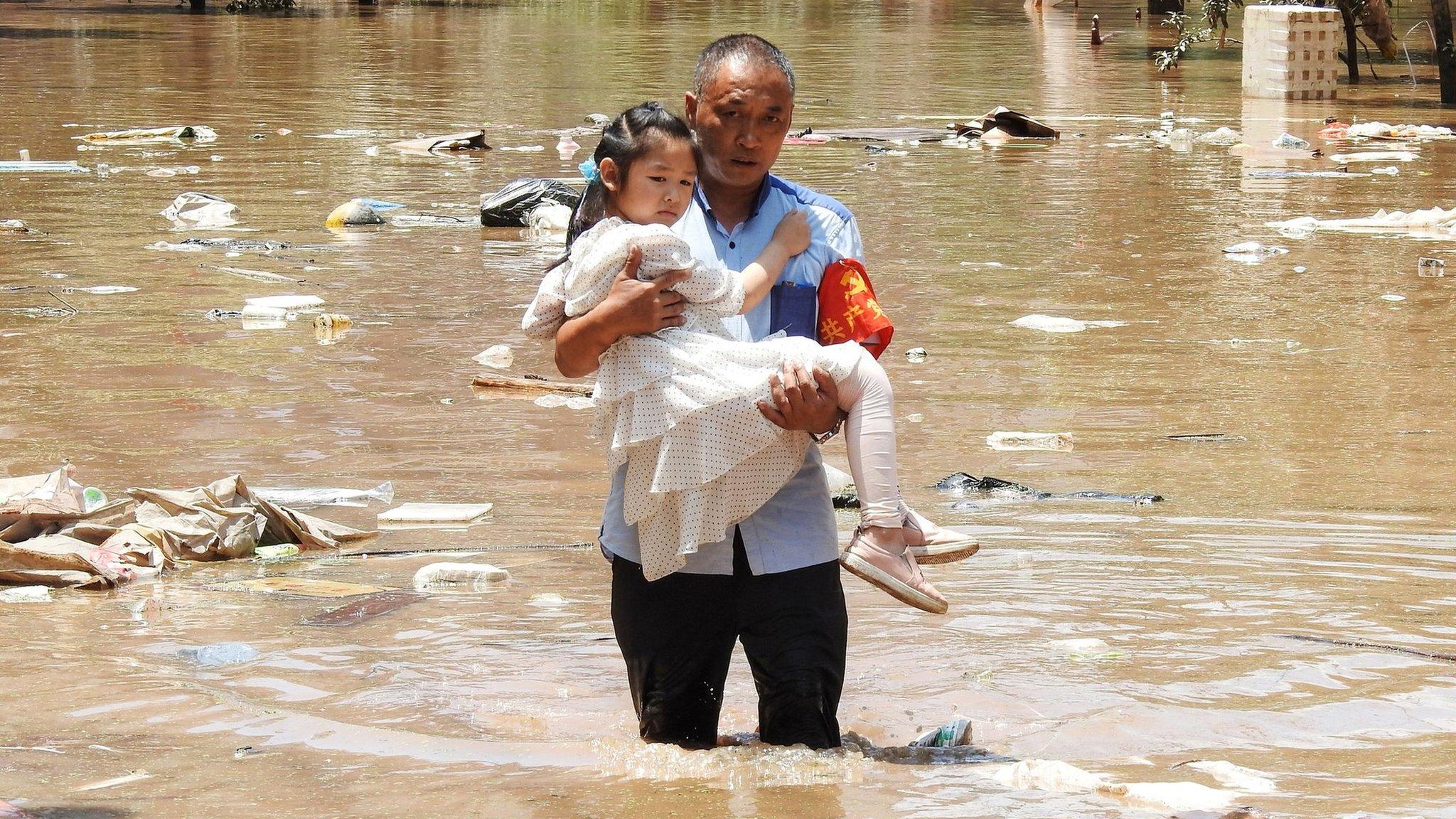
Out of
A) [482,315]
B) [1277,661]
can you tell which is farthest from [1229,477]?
[482,315]

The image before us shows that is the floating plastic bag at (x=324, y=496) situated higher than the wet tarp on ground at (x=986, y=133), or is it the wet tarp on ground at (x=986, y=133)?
the wet tarp on ground at (x=986, y=133)

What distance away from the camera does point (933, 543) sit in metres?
3.19

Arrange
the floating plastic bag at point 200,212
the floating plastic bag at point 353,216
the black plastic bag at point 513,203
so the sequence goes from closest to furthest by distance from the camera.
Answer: the floating plastic bag at point 200,212 → the floating plastic bag at point 353,216 → the black plastic bag at point 513,203

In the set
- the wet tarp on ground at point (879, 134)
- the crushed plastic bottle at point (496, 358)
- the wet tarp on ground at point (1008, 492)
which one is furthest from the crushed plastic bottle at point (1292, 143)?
the wet tarp on ground at point (1008, 492)

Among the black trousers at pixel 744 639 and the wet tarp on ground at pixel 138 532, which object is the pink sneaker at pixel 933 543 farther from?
the wet tarp on ground at pixel 138 532

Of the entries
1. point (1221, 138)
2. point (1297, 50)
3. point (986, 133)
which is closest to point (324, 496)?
point (986, 133)

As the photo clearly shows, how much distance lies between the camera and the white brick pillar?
1798 centimetres

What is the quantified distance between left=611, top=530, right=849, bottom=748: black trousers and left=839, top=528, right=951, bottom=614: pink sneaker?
7 centimetres

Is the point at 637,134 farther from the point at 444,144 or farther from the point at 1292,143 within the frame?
the point at 1292,143

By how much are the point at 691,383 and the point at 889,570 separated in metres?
0.49

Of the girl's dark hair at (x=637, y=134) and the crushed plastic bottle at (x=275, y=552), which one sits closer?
the girl's dark hair at (x=637, y=134)

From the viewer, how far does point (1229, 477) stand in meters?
5.57

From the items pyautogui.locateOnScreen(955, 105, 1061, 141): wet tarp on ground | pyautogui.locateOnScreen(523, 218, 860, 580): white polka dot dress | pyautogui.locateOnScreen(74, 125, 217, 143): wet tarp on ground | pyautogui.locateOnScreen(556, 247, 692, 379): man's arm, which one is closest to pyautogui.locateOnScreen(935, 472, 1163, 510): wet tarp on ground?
pyautogui.locateOnScreen(523, 218, 860, 580): white polka dot dress

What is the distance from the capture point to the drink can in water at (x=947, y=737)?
132 inches
